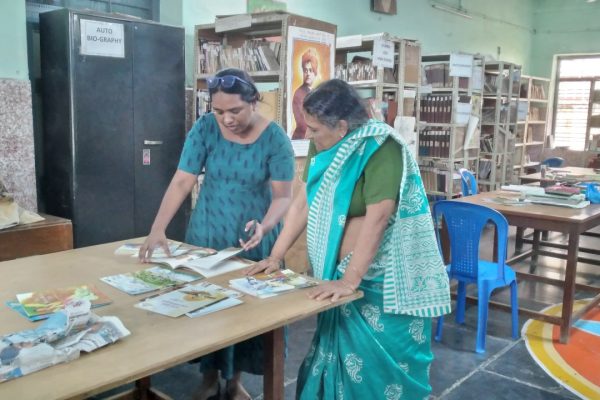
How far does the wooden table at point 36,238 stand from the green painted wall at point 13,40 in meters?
0.95

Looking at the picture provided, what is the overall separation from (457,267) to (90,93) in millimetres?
2588

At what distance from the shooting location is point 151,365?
1351 mm

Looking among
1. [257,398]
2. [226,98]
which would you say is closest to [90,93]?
[226,98]

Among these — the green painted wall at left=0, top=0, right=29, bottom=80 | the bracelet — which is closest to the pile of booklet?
the bracelet

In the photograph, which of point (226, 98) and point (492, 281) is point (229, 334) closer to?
point (226, 98)

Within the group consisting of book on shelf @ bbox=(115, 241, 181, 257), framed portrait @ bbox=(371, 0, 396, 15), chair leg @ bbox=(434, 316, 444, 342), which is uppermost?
framed portrait @ bbox=(371, 0, 396, 15)

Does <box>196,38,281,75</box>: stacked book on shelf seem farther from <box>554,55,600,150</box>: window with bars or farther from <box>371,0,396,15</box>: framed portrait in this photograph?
<box>554,55,600,150</box>: window with bars

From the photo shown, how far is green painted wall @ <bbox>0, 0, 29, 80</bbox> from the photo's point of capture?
362 cm

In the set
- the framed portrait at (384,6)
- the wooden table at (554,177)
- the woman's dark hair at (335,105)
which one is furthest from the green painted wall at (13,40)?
the framed portrait at (384,6)

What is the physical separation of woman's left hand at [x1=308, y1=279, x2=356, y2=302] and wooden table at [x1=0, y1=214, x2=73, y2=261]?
2.12 m

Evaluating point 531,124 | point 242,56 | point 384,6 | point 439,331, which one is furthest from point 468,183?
point 531,124

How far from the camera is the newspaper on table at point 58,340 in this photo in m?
1.32

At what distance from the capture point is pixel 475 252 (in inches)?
139

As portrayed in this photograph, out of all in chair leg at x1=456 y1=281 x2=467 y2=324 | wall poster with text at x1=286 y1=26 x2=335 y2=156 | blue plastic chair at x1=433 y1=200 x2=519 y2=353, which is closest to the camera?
blue plastic chair at x1=433 y1=200 x2=519 y2=353
